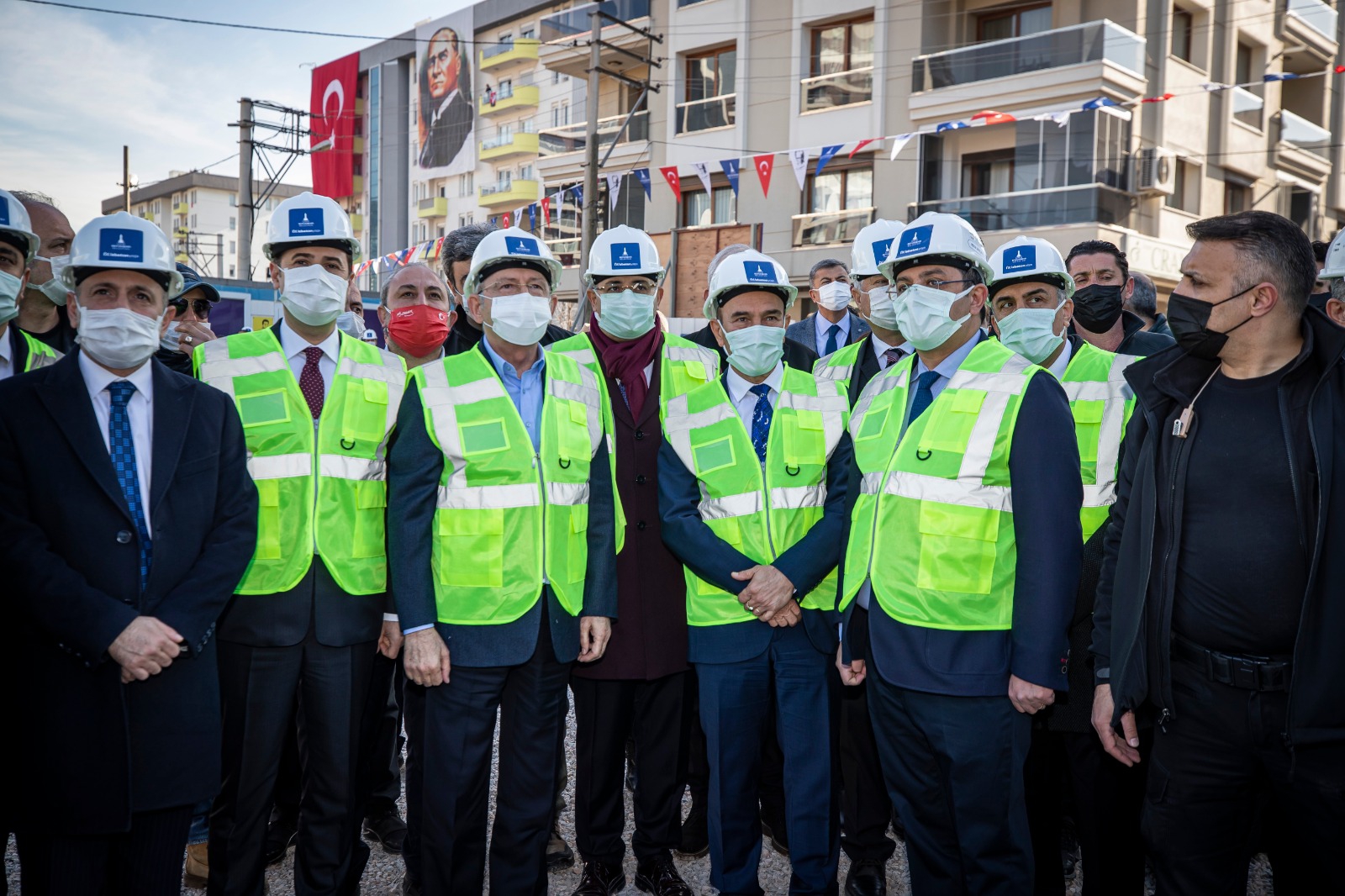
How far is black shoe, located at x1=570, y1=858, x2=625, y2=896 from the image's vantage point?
3.75 metres

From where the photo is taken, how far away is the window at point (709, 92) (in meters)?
22.1

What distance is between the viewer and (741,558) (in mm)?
3537

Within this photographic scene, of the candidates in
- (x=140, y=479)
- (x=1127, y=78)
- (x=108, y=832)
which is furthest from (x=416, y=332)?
(x=1127, y=78)

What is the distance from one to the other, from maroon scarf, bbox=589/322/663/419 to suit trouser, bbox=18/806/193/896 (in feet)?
7.21

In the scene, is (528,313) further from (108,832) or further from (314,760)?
(108,832)

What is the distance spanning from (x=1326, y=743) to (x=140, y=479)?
131 inches

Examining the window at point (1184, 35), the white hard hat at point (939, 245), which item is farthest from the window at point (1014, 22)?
the white hard hat at point (939, 245)

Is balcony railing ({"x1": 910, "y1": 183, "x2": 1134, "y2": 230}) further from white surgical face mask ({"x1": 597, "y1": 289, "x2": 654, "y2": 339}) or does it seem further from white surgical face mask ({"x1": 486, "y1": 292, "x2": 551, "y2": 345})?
white surgical face mask ({"x1": 486, "y1": 292, "x2": 551, "y2": 345})

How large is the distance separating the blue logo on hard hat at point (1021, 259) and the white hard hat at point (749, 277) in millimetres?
951

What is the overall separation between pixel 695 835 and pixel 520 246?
266 centimetres

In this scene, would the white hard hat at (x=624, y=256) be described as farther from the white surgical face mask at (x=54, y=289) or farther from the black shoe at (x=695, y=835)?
the black shoe at (x=695, y=835)

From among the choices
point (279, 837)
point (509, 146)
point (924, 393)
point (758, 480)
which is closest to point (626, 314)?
point (758, 480)

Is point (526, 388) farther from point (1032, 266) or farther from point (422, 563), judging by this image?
point (1032, 266)

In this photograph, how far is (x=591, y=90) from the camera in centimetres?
1988
